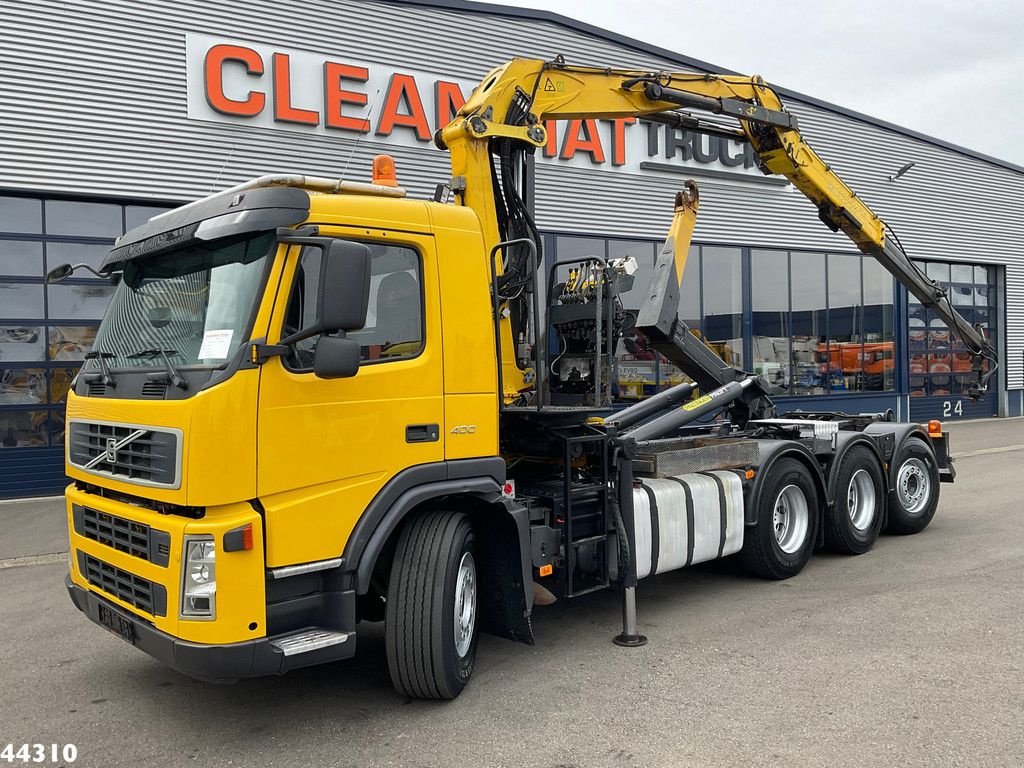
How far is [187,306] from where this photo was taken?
14.0 ft

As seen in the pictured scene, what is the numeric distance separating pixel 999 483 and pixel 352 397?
36.5ft

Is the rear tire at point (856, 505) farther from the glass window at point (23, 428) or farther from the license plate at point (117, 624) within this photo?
the glass window at point (23, 428)

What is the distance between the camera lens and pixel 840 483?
7.85 m

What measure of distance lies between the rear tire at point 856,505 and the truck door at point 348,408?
479 centimetres

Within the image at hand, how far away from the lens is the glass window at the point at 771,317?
62.4ft

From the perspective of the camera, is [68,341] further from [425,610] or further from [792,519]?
[792,519]

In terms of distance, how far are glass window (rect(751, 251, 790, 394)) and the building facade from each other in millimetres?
57

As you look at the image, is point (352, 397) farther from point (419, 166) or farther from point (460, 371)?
point (419, 166)

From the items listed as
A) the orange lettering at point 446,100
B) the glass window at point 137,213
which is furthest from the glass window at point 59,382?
the orange lettering at point 446,100

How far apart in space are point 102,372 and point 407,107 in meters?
11.0

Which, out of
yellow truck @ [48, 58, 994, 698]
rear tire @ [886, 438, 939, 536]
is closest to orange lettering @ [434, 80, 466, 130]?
yellow truck @ [48, 58, 994, 698]

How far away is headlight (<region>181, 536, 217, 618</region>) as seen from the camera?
12.3 feet

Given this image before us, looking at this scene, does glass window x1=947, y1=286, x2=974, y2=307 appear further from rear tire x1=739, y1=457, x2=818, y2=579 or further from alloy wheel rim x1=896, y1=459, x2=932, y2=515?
rear tire x1=739, y1=457, x2=818, y2=579

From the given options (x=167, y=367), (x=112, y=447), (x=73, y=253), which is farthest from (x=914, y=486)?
(x=73, y=253)
